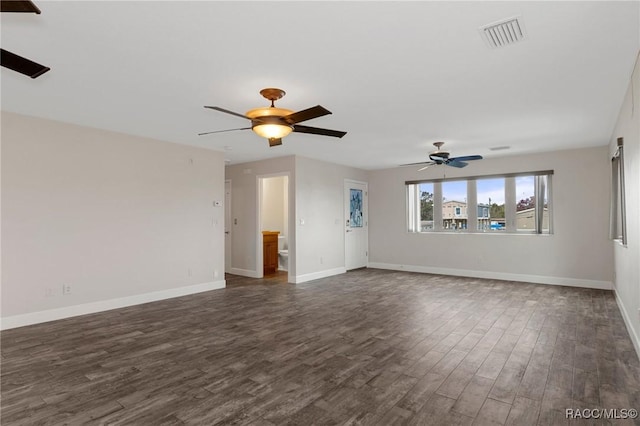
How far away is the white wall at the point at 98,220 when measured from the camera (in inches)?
164

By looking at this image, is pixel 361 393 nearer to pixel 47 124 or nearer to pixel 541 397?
pixel 541 397

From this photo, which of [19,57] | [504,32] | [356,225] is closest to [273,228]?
[356,225]

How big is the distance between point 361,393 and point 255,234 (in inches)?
203

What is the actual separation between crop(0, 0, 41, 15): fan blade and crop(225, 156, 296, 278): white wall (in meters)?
5.25

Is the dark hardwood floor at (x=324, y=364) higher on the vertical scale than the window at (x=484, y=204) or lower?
lower

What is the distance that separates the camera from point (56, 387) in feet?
8.59

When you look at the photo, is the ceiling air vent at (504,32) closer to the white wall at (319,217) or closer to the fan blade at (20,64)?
the fan blade at (20,64)

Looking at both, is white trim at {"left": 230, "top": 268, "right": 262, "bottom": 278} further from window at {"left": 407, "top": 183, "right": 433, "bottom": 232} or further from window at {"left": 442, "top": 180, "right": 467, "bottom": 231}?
window at {"left": 442, "top": 180, "right": 467, "bottom": 231}

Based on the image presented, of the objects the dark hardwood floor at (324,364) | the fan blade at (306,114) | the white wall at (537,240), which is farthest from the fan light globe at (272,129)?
the white wall at (537,240)

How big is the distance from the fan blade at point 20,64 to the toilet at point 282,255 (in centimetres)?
644

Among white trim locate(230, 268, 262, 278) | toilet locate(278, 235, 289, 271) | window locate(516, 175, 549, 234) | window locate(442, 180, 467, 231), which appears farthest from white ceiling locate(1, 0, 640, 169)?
toilet locate(278, 235, 289, 271)

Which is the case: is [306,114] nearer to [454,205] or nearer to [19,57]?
[19,57]

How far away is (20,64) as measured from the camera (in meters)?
2.12

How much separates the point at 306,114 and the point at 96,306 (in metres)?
4.02
